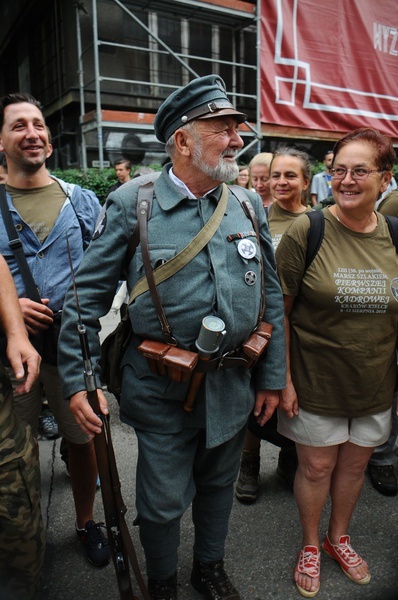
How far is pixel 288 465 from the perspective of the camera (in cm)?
286

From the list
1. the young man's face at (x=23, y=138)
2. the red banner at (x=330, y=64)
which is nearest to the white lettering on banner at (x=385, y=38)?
the red banner at (x=330, y=64)

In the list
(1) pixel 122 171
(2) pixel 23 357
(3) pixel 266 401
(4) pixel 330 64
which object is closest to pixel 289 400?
(3) pixel 266 401

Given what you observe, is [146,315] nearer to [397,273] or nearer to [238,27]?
[397,273]

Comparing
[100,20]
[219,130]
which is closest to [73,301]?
[219,130]

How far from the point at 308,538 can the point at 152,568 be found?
2.38 ft

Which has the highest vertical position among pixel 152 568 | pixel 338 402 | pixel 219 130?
pixel 219 130

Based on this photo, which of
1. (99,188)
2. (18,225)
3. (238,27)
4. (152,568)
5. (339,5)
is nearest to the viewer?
(152,568)

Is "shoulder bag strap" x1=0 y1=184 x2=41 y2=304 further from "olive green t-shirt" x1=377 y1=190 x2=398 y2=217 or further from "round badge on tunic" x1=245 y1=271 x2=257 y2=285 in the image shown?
"olive green t-shirt" x1=377 y1=190 x2=398 y2=217

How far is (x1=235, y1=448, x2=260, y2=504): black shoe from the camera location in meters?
2.70

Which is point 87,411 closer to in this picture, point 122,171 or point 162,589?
point 162,589

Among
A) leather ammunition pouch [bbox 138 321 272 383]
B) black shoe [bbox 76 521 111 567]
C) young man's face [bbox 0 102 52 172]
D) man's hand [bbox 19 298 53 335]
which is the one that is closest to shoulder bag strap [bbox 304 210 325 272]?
leather ammunition pouch [bbox 138 321 272 383]

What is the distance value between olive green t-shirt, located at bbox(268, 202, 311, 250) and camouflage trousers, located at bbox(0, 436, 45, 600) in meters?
1.95

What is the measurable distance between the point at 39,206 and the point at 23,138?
30 centimetres

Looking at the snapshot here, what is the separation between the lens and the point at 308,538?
7.18 ft
